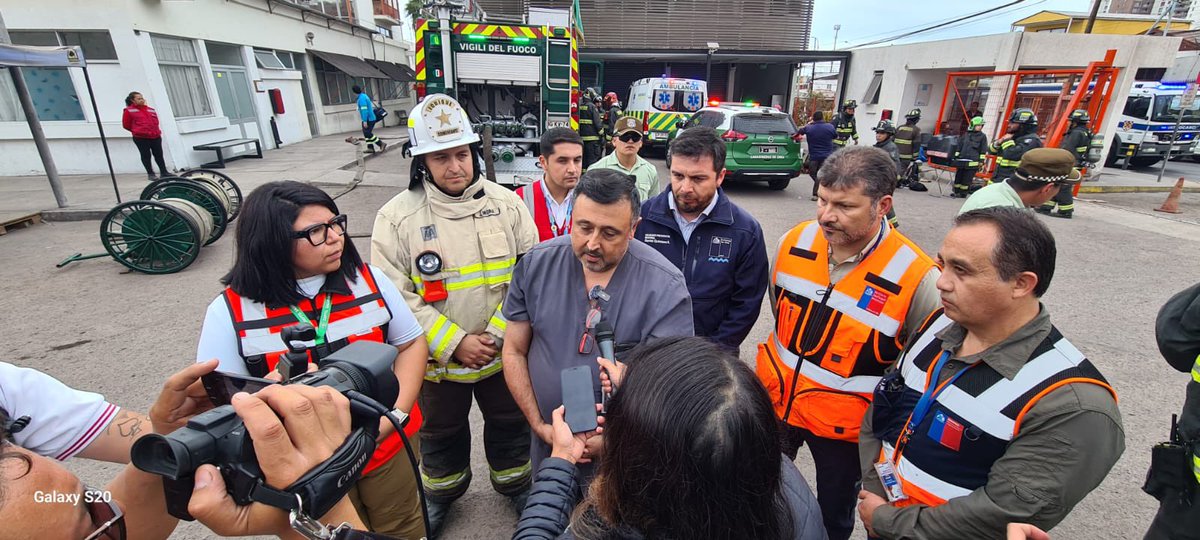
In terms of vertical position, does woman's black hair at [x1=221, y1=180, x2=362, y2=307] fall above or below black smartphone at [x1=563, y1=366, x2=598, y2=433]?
above

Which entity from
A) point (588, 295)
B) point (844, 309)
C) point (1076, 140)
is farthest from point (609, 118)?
point (588, 295)

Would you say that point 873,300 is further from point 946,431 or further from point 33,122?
point 33,122

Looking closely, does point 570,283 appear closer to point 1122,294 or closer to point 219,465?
point 219,465

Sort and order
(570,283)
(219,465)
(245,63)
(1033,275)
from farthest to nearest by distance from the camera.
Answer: (245,63)
(570,283)
(1033,275)
(219,465)

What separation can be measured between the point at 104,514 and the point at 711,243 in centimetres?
221

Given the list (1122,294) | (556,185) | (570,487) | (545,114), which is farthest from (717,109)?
(570,487)

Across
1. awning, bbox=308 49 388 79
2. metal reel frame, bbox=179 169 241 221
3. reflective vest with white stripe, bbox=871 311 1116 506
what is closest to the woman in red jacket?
metal reel frame, bbox=179 169 241 221

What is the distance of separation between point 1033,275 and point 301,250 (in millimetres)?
2146

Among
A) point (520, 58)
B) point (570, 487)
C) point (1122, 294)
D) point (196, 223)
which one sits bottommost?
point (1122, 294)

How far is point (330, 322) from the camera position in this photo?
1.69 m

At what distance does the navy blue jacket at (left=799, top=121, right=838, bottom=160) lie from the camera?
30.6ft

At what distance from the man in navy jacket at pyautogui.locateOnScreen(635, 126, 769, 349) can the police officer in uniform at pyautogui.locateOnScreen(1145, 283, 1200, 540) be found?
1.36 m

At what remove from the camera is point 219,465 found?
83 centimetres

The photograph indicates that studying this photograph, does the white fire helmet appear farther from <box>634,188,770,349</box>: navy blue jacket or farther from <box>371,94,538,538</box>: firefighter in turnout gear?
<box>634,188,770,349</box>: navy blue jacket
